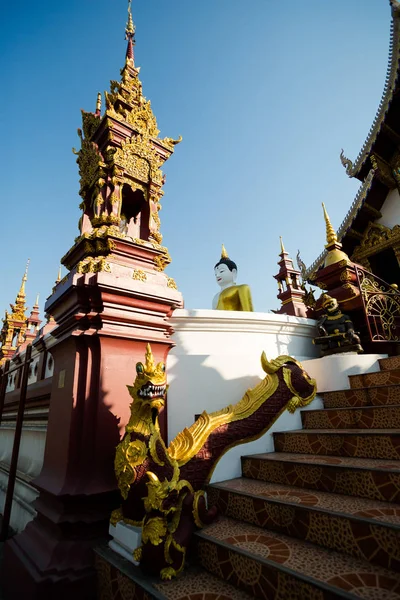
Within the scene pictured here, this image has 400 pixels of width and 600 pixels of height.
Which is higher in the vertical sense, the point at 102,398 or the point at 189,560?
the point at 102,398

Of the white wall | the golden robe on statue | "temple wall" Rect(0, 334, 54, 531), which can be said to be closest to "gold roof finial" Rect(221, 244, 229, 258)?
the golden robe on statue

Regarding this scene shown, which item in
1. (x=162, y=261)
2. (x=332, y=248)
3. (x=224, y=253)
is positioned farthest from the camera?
(x=224, y=253)

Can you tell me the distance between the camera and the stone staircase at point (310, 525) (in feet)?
5.22

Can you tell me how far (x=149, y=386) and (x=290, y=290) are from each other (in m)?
6.40

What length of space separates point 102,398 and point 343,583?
1.97m

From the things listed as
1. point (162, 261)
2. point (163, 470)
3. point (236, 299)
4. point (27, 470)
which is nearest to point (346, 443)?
point (163, 470)

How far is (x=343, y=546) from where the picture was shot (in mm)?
1775

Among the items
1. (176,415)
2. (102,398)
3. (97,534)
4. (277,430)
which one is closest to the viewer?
(97,534)

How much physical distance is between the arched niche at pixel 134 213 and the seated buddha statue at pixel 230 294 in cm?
214

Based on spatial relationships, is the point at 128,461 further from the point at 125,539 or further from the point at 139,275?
the point at 139,275

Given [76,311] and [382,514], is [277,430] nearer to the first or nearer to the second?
[382,514]

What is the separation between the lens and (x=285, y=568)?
1633 millimetres

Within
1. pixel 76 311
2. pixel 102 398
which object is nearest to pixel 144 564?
pixel 102 398

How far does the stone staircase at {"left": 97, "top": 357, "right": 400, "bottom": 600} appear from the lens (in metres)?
1.59
